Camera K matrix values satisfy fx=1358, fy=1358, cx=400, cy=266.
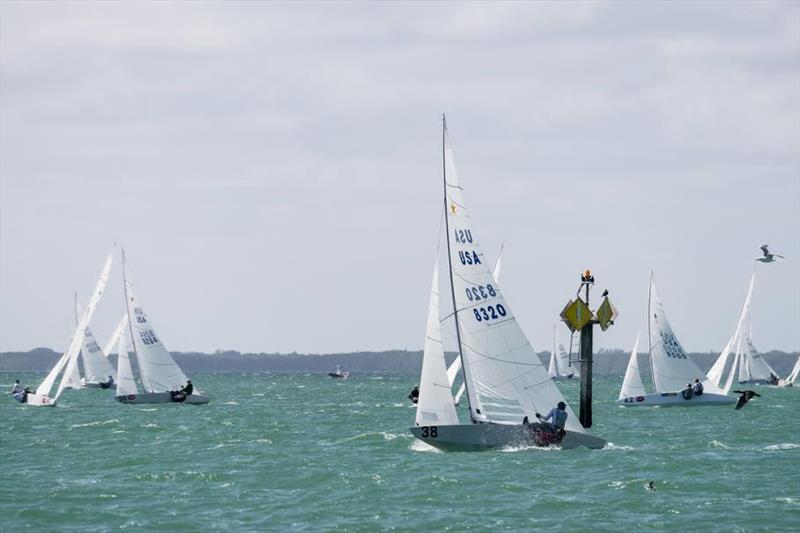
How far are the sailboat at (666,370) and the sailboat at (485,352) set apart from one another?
3479 centimetres

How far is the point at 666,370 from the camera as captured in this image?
2911 inches

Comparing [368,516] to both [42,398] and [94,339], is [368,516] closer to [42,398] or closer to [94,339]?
[42,398]

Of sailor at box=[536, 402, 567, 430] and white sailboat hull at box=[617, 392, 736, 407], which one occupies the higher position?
white sailboat hull at box=[617, 392, 736, 407]

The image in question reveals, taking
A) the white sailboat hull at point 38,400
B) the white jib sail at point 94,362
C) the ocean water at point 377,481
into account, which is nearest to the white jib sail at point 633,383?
the ocean water at point 377,481

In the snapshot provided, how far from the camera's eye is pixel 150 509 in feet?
97.2

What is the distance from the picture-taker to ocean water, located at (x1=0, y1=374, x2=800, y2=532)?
91.8 feet

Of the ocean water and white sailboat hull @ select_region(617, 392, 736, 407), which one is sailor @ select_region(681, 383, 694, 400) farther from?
the ocean water

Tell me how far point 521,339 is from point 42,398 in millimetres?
43095

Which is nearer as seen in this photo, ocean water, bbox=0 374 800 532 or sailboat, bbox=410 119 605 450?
ocean water, bbox=0 374 800 532

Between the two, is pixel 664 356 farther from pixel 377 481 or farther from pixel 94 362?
pixel 94 362

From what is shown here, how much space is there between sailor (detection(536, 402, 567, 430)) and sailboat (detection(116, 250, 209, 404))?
3939cm

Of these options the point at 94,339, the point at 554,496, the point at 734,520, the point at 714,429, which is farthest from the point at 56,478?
the point at 94,339

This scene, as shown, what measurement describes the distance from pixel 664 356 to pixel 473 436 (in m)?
36.6

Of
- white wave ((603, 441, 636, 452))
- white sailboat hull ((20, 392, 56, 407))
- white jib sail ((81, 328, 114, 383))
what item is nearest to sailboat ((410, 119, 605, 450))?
white wave ((603, 441, 636, 452))
